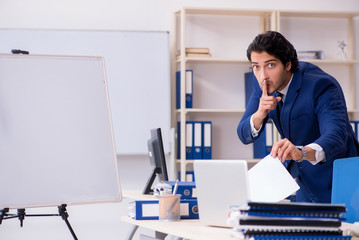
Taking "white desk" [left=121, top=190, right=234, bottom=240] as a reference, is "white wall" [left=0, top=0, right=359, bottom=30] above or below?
above

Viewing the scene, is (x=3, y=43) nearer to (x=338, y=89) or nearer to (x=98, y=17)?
(x=98, y=17)

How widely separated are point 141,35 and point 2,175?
2.69 meters

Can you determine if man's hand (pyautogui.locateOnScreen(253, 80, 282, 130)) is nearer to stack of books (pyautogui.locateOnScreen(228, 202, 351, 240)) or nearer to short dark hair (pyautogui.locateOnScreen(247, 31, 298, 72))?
short dark hair (pyautogui.locateOnScreen(247, 31, 298, 72))

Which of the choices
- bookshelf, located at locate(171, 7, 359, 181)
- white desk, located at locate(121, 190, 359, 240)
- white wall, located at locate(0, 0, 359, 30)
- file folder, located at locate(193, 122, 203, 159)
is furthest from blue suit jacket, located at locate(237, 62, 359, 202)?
white wall, located at locate(0, 0, 359, 30)

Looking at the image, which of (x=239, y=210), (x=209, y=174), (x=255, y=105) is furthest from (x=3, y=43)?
(x=239, y=210)

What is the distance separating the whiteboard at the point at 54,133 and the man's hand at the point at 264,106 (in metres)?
0.64

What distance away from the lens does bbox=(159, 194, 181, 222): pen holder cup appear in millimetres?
1847

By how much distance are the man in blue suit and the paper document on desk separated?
547mm

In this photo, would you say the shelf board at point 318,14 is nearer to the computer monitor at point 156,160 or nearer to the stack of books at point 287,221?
the computer monitor at point 156,160

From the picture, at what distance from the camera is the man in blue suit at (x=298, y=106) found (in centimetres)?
215

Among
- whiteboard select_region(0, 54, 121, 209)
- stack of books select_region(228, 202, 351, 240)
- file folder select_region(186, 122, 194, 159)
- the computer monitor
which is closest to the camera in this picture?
stack of books select_region(228, 202, 351, 240)

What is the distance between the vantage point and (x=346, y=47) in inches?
182

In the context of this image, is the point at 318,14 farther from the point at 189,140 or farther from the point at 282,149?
the point at 282,149

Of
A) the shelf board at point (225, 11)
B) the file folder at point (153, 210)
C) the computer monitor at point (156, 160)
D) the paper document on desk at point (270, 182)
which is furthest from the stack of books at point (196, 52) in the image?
the paper document on desk at point (270, 182)
